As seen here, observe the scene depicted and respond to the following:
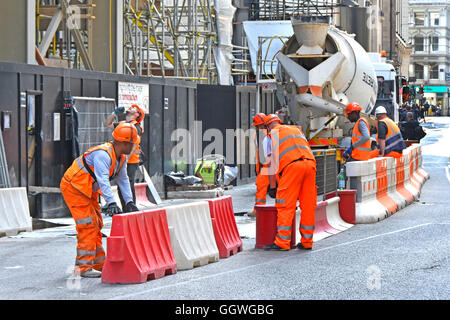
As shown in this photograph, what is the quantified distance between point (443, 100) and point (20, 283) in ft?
395

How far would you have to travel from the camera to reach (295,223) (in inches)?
476

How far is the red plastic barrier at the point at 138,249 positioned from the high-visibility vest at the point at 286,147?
2.22m

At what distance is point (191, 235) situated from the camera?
10.6m

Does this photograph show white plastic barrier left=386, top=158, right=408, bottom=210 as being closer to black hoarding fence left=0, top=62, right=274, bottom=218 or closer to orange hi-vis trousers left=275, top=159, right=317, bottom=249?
black hoarding fence left=0, top=62, right=274, bottom=218

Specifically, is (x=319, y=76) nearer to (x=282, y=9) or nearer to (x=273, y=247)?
(x=273, y=247)

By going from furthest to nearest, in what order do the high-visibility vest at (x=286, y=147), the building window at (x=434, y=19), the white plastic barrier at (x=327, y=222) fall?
the building window at (x=434, y=19), the white plastic barrier at (x=327, y=222), the high-visibility vest at (x=286, y=147)

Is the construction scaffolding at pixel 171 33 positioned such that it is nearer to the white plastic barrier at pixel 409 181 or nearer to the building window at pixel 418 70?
the white plastic barrier at pixel 409 181

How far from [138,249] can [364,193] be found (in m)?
6.27

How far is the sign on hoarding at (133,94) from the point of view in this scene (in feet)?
60.3

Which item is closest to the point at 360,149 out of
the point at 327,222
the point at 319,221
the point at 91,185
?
the point at 327,222

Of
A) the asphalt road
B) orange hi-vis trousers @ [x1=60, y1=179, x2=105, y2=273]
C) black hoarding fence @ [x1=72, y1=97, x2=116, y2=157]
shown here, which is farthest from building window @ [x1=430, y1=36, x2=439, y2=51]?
orange hi-vis trousers @ [x1=60, y1=179, x2=105, y2=273]

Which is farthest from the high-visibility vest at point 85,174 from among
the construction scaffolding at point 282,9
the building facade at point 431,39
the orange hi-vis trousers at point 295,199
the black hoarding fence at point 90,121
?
the building facade at point 431,39
